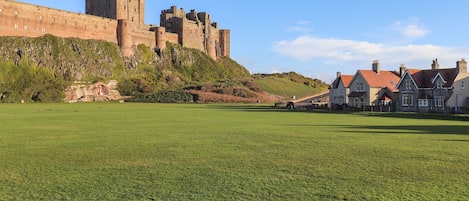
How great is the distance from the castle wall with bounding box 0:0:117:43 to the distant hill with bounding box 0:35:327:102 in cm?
172

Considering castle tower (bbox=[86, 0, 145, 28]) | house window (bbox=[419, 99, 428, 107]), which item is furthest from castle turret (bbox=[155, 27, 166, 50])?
house window (bbox=[419, 99, 428, 107])

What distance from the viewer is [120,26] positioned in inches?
4355

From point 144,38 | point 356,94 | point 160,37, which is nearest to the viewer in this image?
point 356,94

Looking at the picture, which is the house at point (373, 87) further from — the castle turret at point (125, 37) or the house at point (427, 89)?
the castle turret at point (125, 37)

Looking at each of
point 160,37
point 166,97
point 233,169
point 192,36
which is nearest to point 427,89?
point 233,169

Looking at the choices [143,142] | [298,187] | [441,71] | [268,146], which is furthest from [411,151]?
[441,71]

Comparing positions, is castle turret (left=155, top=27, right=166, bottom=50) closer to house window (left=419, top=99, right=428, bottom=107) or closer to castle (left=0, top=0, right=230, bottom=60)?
castle (left=0, top=0, right=230, bottom=60)

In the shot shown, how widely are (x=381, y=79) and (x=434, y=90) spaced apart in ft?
32.7

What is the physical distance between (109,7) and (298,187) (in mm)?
110923

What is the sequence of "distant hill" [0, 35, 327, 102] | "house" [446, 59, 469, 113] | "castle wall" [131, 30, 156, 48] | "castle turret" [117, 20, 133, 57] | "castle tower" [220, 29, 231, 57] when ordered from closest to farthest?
1. "house" [446, 59, 469, 113]
2. "distant hill" [0, 35, 327, 102]
3. "castle turret" [117, 20, 133, 57]
4. "castle wall" [131, 30, 156, 48]
5. "castle tower" [220, 29, 231, 57]

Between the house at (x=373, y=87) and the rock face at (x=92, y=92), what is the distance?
5492cm

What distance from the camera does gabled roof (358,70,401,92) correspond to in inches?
2415

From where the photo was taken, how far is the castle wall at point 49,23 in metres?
91.2

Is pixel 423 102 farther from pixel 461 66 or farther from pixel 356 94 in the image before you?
pixel 356 94
